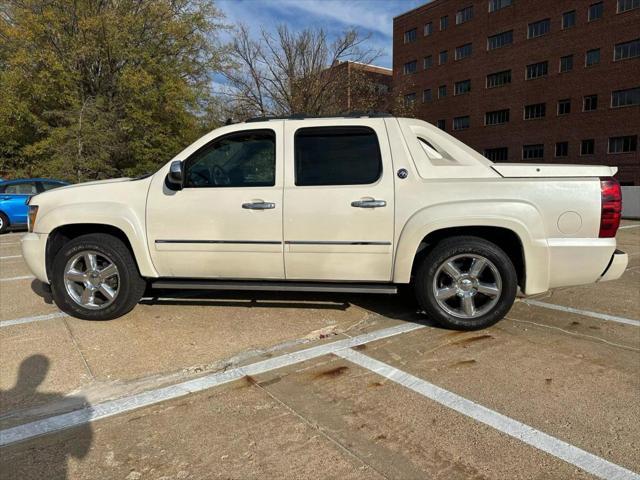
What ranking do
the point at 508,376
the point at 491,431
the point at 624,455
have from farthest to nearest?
the point at 508,376 < the point at 491,431 < the point at 624,455

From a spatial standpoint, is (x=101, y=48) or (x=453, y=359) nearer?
(x=453, y=359)

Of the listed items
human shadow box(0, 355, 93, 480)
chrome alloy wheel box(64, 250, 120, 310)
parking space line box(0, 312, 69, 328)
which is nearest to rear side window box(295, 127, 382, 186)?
chrome alloy wheel box(64, 250, 120, 310)

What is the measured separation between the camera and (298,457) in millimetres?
2541

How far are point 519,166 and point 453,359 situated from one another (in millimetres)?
1780

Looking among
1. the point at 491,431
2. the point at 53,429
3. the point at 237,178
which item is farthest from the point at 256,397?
the point at 237,178

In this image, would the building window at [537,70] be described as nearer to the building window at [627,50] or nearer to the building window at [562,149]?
the building window at [627,50]

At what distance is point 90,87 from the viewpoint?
21953 millimetres

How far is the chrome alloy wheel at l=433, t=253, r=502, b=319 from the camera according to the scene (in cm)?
426

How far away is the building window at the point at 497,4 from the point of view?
46.6 metres

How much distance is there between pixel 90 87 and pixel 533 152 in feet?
129

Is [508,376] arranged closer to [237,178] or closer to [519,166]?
[519,166]

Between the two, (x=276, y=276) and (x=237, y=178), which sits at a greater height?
(x=237, y=178)

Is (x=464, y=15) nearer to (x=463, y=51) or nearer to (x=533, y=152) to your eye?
(x=463, y=51)

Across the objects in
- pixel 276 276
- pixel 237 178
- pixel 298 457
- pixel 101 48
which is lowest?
pixel 298 457
